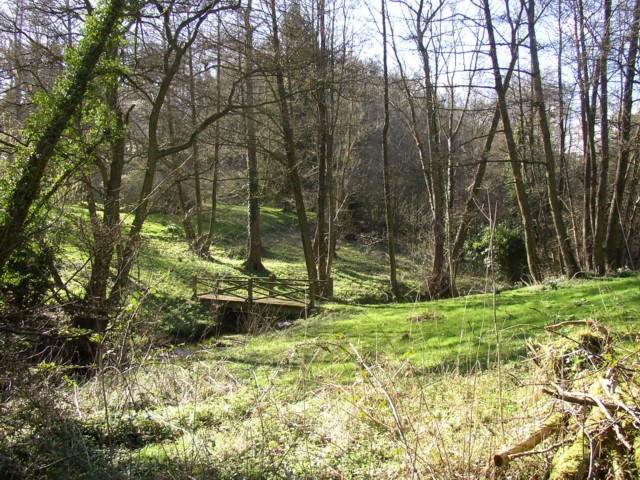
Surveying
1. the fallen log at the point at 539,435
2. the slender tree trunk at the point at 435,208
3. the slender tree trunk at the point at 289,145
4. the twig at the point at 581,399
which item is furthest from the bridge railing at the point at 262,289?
the twig at the point at 581,399

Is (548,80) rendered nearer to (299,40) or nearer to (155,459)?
(299,40)

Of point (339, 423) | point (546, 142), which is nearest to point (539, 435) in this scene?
point (339, 423)

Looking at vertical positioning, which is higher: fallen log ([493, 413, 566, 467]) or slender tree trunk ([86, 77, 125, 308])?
slender tree trunk ([86, 77, 125, 308])

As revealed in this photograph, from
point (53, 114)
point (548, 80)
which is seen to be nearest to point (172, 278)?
point (53, 114)

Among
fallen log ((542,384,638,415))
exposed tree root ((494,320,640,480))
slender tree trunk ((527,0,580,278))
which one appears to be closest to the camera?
exposed tree root ((494,320,640,480))

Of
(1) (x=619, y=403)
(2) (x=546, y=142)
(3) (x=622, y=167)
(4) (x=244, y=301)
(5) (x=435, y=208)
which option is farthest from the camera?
(5) (x=435, y=208)

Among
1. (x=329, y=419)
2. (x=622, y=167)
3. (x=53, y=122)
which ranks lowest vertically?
(x=329, y=419)

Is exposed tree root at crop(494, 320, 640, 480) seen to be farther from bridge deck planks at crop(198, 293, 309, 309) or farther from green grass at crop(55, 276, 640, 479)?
bridge deck planks at crop(198, 293, 309, 309)

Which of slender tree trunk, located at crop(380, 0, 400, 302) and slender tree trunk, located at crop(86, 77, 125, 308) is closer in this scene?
slender tree trunk, located at crop(86, 77, 125, 308)

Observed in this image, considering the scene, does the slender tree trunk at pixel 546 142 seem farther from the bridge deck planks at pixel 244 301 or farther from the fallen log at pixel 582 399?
the fallen log at pixel 582 399

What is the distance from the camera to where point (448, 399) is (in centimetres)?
398

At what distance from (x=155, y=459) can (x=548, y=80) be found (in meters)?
21.0

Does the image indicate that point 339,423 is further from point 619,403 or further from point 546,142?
point 546,142

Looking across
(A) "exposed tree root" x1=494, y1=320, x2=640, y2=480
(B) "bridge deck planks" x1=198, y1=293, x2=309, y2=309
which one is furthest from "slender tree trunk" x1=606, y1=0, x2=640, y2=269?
(A) "exposed tree root" x1=494, y1=320, x2=640, y2=480
